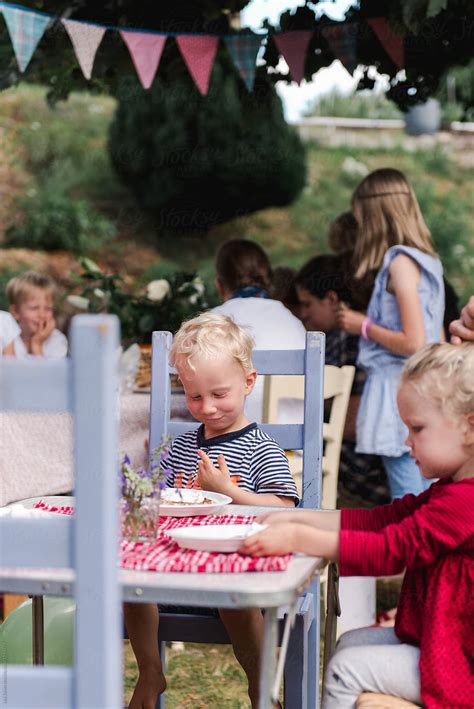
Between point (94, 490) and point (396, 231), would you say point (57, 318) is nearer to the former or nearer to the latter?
point (396, 231)

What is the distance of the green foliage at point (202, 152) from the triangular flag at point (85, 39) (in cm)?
672

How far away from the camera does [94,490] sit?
1115 millimetres

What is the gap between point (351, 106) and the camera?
14.3 metres

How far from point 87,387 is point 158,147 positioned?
11.0 meters

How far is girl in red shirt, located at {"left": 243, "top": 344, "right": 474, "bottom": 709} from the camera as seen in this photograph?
1589 millimetres

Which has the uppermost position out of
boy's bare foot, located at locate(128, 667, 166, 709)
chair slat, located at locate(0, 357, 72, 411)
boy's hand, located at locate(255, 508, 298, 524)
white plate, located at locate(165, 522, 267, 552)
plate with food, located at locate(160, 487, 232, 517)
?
chair slat, located at locate(0, 357, 72, 411)

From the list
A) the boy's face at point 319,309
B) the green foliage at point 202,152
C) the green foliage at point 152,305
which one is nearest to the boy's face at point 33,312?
the green foliage at point 152,305

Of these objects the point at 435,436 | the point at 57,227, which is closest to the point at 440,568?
the point at 435,436

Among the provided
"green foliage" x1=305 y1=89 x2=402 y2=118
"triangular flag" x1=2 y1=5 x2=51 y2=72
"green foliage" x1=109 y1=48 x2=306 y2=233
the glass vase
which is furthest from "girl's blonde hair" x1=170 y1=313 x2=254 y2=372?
"green foliage" x1=305 y1=89 x2=402 y2=118

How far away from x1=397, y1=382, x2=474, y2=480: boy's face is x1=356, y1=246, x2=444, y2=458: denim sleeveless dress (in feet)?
6.47

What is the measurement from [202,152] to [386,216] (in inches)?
316

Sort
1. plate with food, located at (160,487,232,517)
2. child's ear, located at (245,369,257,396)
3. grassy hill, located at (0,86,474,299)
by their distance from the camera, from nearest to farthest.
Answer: plate with food, located at (160,487,232,517)
child's ear, located at (245,369,257,396)
grassy hill, located at (0,86,474,299)

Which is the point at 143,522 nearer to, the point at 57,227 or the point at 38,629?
the point at 38,629

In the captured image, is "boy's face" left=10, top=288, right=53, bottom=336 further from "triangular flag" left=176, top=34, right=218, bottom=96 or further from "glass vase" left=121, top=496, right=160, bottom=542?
"glass vase" left=121, top=496, right=160, bottom=542
